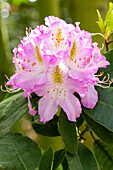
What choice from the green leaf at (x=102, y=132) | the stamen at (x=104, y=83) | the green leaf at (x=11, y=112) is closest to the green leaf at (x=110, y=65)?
the stamen at (x=104, y=83)

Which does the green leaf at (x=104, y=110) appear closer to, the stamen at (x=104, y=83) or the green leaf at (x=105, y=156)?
the stamen at (x=104, y=83)

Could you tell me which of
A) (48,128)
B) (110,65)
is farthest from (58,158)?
(110,65)

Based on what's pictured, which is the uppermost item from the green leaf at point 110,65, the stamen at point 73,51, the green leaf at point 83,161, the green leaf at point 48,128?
the stamen at point 73,51

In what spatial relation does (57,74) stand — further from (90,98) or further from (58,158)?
(58,158)

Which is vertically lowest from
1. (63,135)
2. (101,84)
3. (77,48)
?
(63,135)

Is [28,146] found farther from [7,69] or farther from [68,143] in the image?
[7,69]

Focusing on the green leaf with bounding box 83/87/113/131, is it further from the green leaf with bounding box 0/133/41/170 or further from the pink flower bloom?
the green leaf with bounding box 0/133/41/170

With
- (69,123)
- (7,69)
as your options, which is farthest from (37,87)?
(7,69)
